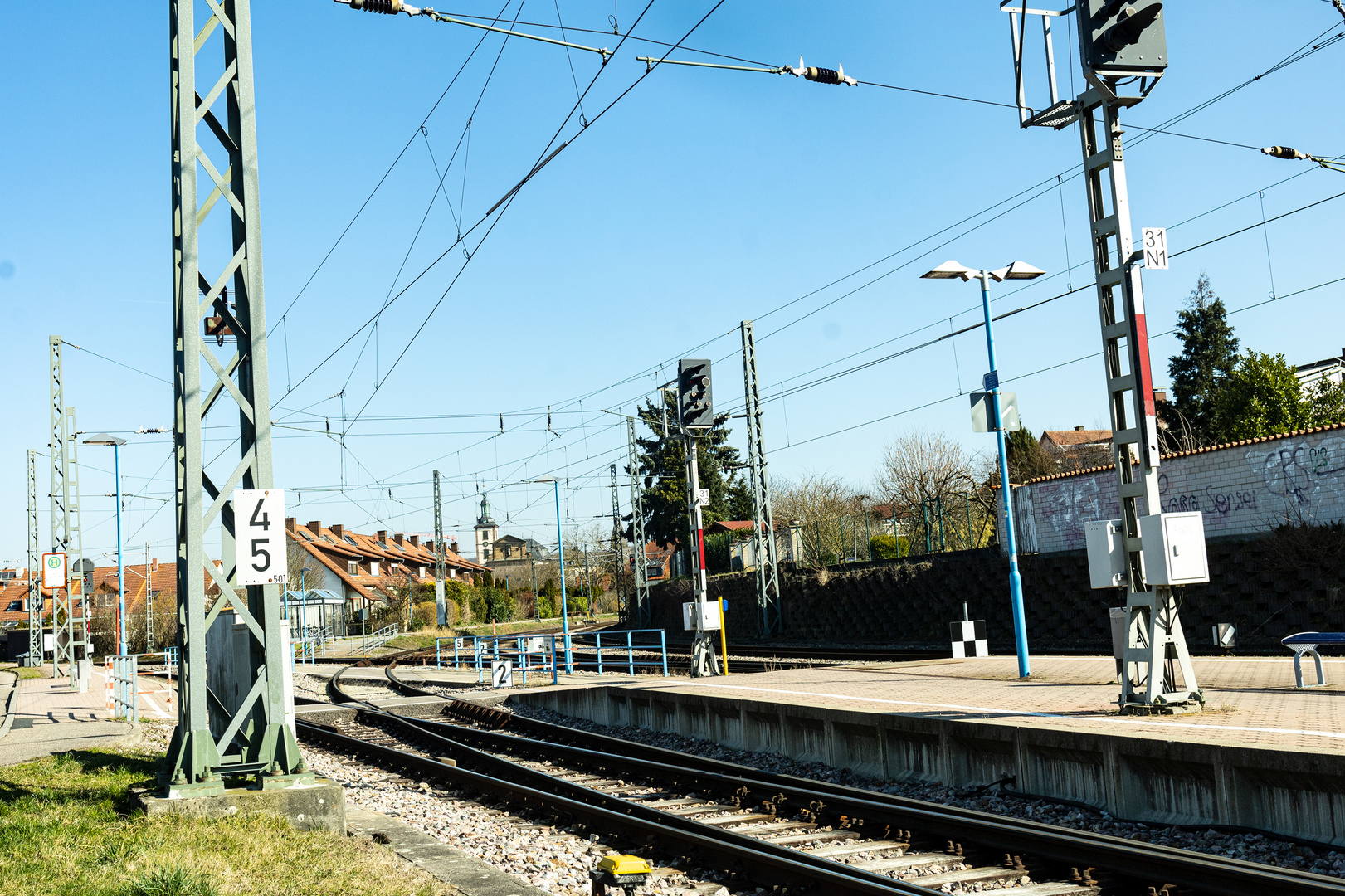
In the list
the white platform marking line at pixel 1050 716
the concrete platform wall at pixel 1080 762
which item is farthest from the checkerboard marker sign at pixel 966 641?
the concrete platform wall at pixel 1080 762

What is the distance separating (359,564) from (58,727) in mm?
80072

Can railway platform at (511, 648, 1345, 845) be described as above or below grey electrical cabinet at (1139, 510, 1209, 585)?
below

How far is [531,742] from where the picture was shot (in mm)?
16234

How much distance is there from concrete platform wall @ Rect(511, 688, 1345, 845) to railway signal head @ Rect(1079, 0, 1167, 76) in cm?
651

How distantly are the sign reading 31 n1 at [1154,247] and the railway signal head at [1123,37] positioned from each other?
5.32 feet

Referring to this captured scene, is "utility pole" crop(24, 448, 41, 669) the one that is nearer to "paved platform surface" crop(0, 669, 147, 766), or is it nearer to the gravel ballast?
"paved platform surface" crop(0, 669, 147, 766)

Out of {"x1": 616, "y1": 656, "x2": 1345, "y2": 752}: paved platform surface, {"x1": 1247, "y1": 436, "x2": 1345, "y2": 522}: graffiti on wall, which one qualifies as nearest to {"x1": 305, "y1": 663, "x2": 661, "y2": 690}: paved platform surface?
{"x1": 616, "y1": 656, "x2": 1345, "y2": 752}: paved platform surface

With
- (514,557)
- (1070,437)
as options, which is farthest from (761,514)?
(514,557)

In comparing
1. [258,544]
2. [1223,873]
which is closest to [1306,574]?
[1223,873]

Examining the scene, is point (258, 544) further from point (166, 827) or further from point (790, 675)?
point (790, 675)

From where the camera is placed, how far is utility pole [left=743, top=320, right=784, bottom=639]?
111 feet

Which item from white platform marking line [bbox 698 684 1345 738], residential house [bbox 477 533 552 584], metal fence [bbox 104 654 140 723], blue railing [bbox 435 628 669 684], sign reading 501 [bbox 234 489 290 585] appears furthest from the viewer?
residential house [bbox 477 533 552 584]

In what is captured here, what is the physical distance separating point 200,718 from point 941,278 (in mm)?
13467

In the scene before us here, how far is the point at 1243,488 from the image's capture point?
22547mm
